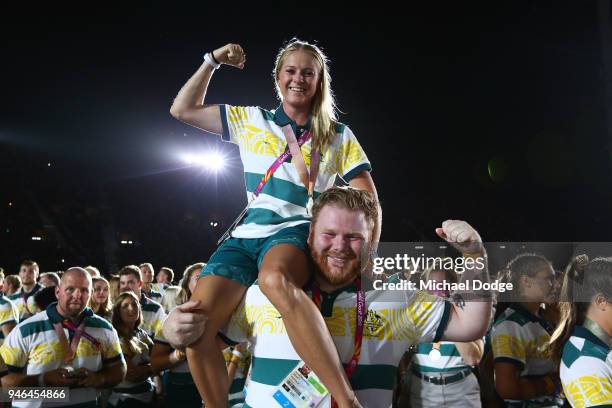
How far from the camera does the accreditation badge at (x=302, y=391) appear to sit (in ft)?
7.97

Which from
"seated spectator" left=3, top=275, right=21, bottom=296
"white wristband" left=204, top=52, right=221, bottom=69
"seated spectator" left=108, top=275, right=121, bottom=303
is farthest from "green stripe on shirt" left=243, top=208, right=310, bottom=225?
"seated spectator" left=3, top=275, right=21, bottom=296

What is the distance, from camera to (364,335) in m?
2.60

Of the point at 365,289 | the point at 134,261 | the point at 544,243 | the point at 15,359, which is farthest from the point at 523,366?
the point at 134,261

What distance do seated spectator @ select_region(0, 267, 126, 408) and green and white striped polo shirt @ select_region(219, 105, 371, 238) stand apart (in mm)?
3332

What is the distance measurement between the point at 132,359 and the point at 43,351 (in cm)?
156

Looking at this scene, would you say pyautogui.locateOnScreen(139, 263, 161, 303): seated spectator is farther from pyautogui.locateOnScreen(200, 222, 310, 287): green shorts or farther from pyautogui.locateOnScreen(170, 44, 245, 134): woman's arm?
pyautogui.locateOnScreen(200, 222, 310, 287): green shorts

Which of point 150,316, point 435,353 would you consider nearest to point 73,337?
point 150,316

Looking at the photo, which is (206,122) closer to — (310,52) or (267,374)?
(310,52)

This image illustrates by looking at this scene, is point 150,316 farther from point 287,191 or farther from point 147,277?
point 287,191

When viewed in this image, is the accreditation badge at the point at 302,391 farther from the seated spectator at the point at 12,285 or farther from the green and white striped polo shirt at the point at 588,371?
the seated spectator at the point at 12,285

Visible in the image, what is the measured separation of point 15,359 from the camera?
5480 millimetres

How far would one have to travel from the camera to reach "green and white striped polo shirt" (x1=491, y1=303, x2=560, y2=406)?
15.6ft

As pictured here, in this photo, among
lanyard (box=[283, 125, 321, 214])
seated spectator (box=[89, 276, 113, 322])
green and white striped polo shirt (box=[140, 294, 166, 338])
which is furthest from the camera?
green and white striped polo shirt (box=[140, 294, 166, 338])

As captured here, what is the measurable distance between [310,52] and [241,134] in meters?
0.54
